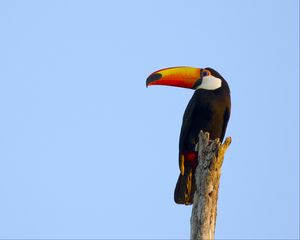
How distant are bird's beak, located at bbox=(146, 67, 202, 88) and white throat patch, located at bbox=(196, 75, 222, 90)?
0.28 meters

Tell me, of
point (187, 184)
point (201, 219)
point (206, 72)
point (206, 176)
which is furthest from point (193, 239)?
point (206, 72)

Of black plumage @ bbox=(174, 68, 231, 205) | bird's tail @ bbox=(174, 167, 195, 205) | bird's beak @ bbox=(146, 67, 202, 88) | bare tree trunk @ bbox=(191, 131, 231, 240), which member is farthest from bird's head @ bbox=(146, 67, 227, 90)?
bare tree trunk @ bbox=(191, 131, 231, 240)

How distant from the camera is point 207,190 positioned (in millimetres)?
8117

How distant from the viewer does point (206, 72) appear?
12.6m

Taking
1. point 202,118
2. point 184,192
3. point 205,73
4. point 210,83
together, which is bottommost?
point 184,192

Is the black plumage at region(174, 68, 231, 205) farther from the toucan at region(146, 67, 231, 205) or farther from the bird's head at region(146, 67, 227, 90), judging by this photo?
the bird's head at region(146, 67, 227, 90)

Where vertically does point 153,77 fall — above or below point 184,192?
above

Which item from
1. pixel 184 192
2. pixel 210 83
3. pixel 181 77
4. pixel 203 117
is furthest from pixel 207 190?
pixel 181 77

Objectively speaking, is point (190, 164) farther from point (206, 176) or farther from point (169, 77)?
point (206, 176)

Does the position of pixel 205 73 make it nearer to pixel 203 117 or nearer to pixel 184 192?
pixel 203 117

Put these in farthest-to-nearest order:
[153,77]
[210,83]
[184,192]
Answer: [153,77] < [210,83] < [184,192]

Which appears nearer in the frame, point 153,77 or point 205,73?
point 205,73

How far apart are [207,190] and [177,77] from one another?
5017mm

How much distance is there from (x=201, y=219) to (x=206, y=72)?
208 inches
